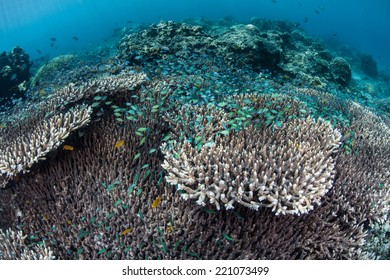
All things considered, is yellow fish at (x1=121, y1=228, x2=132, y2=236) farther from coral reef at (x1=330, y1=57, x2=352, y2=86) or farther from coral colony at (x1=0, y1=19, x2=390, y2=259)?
coral reef at (x1=330, y1=57, x2=352, y2=86)

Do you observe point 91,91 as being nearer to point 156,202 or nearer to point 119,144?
point 119,144

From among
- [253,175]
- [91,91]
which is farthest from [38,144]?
[253,175]

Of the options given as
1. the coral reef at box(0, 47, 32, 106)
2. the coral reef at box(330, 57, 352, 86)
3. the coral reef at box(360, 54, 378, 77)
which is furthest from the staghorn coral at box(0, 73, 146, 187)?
the coral reef at box(360, 54, 378, 77)

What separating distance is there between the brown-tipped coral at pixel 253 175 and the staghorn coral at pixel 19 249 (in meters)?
1.66

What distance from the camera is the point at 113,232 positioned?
277 centimetres

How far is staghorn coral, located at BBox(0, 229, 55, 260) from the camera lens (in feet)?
8.86

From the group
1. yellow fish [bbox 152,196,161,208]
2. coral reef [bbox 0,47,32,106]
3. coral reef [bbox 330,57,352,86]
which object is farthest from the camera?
coral reef [bbox 330,57,352,86]

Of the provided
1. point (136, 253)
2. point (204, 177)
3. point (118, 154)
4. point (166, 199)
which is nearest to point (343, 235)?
point (204, 177)

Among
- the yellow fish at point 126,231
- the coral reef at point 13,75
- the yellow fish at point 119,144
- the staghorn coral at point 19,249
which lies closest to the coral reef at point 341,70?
the yellow fish at point 119,144

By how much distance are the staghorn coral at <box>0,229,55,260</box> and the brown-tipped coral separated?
1664mm

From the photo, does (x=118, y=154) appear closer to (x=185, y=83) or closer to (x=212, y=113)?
(x=212, y=113)

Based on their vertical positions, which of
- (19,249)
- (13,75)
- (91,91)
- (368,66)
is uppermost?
(91,91)

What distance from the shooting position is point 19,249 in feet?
9.61

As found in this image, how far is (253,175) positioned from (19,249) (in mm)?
3006
